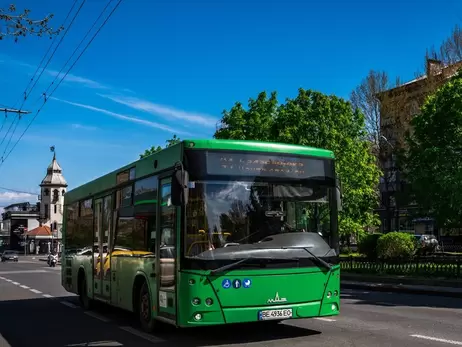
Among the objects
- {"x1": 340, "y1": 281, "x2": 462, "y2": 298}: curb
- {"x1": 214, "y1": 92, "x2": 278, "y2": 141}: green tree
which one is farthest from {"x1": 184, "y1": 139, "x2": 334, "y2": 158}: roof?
{"x1": 214, "y1": 92, "x2": 278, "y2": 141}: green tree

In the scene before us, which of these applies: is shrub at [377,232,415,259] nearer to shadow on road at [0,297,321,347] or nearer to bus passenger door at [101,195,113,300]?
shadow on road at [0,297,321,347]

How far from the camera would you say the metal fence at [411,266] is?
2112 cm

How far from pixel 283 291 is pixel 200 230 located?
154 cm

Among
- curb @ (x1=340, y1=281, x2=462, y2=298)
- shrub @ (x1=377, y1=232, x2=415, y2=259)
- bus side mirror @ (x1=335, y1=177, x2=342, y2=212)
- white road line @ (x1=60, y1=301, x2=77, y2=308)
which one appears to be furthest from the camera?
shrub @ (x1=377, y1=232, x2=415, y2=259)

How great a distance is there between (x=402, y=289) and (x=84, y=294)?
1046 centimetres

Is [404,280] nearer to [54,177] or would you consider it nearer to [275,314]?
[275,314]

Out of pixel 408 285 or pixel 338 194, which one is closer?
pixel 338 194

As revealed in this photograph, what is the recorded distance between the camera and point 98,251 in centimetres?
1259

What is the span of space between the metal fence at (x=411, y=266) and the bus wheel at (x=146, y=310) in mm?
14304

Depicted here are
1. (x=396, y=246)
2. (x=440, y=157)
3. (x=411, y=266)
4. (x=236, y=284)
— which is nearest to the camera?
(x=236, y=284)

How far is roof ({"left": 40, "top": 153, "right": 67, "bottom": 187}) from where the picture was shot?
13673cm

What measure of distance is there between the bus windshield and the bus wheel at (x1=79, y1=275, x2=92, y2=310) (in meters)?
6.63

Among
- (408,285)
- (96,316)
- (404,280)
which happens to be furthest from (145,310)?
(404,280)

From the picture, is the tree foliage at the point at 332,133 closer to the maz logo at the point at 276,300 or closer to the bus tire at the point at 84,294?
the bus tire at the point at 84,294
